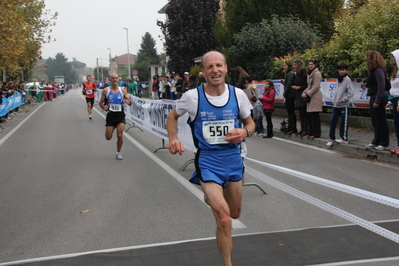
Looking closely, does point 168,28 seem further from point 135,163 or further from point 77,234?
point 77,234

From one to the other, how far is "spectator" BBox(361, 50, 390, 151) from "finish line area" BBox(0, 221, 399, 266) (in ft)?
17.6

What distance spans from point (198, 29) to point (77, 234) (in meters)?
33.9

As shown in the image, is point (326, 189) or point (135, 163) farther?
point (135, 163)

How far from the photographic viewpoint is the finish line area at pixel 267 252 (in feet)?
14.0

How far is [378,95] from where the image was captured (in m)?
9.65

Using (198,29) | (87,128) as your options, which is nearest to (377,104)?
(87,128)

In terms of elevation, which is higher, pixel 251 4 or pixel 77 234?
pixel 251 4

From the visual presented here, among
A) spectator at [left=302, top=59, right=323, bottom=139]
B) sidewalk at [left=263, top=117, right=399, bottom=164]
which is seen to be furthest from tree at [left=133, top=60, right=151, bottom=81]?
spectator at [left=302, top=59, right=323, bottom=139]

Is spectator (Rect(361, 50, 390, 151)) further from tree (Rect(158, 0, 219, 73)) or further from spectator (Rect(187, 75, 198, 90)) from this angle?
tree (Rect(158, 0, 219, 73))

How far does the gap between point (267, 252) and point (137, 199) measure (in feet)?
9.01

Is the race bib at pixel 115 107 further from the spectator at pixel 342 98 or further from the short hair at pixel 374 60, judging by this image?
the short hair at pixel 374 60

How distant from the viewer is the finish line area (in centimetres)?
427

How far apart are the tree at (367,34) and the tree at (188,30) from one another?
75.0 ft

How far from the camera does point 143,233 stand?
5.18 metres
